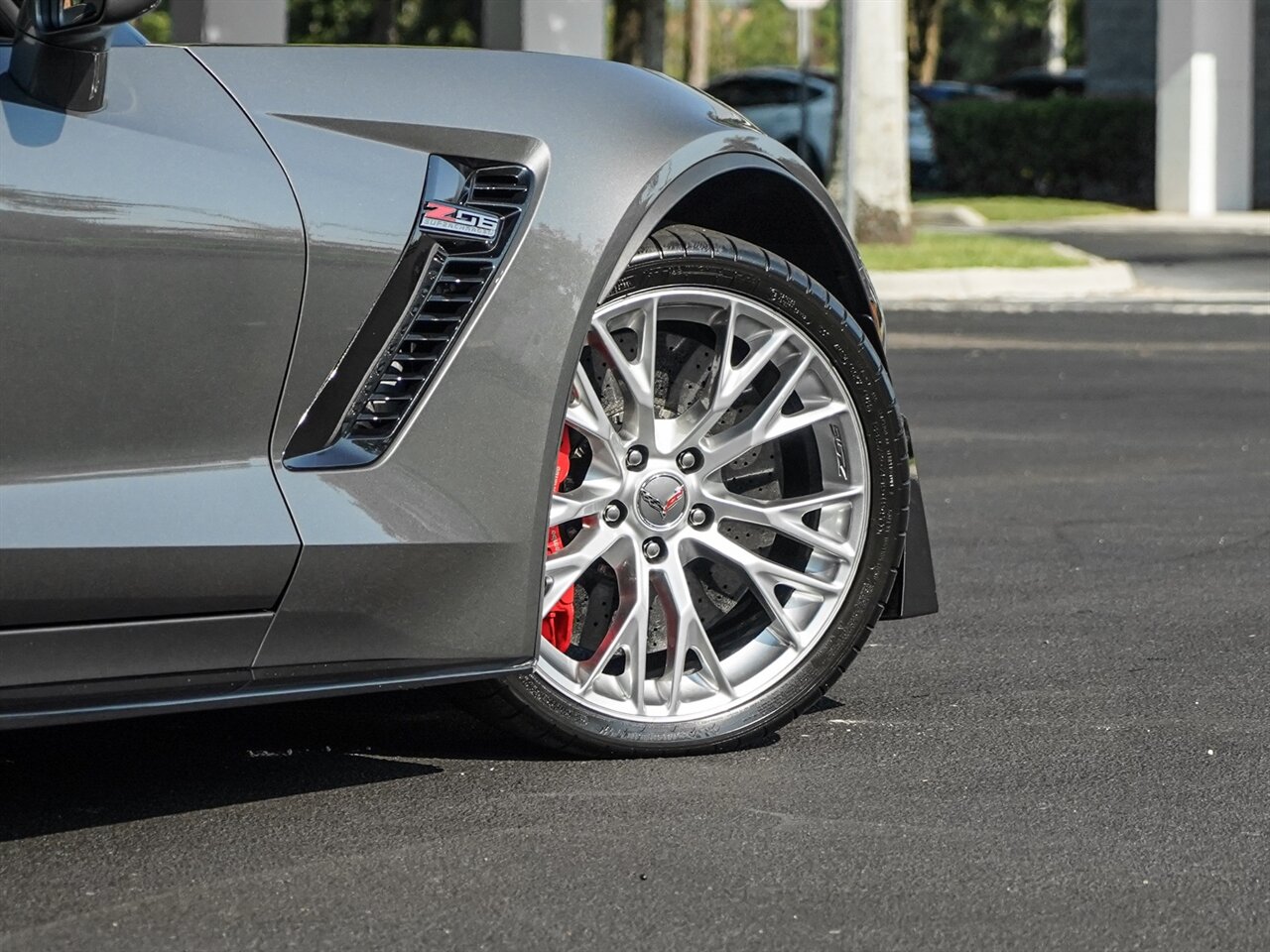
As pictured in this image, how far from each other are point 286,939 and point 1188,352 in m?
8.94

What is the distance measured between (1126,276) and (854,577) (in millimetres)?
Result: 12296

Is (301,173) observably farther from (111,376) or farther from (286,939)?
(286,939)

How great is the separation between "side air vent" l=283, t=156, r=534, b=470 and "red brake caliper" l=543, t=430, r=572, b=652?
417 millimetres

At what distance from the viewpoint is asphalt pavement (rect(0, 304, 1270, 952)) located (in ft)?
9.00

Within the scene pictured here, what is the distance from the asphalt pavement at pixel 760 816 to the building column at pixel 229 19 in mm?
11970

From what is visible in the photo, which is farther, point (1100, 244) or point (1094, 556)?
point (1100, 244)

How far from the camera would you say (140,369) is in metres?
2.79

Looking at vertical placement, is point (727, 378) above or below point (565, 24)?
below

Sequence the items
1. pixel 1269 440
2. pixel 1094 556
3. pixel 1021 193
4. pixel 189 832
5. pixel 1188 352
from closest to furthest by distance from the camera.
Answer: pixel 189 832
pixel 1094 556
pixel 1269 440
pixel 1188 352
pixel 1021 193

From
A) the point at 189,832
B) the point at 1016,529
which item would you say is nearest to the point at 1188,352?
the point at 1016,529

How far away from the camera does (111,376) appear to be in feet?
9.10

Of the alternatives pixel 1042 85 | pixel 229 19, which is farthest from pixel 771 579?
pixel 1042 85

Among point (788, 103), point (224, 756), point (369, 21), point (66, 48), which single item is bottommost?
point (224, 756)

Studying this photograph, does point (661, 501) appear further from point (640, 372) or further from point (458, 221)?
point (458, 221)
